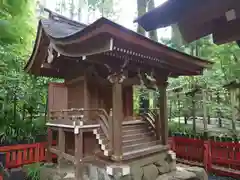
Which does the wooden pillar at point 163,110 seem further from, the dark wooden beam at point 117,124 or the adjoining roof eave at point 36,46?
the adjoining roof eave at point 36,46

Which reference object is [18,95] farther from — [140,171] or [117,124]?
[140,171]

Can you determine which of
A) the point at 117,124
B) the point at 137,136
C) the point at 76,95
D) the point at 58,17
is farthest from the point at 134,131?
the point at 58,17

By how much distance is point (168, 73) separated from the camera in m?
6.79

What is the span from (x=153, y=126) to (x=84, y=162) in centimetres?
258

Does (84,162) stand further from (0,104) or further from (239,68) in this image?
(239,68)

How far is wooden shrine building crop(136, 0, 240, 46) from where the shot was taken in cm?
153

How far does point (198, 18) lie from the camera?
66.7 inches

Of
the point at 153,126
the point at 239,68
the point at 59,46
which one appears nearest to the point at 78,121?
the point at 59,46

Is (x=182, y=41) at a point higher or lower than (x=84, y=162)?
higher

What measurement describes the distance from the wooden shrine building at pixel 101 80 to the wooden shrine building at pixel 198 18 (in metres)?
1.97

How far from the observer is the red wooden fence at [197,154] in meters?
6.14

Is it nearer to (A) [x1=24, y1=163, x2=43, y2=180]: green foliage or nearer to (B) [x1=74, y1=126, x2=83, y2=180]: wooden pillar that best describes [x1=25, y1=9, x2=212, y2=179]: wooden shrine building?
(B) [x1=74, y1=126, x2=83, y2=180]: wooden pillar

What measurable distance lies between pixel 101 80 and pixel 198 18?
170 inches

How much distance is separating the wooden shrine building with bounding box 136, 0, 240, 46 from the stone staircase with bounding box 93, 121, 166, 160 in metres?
3.93
